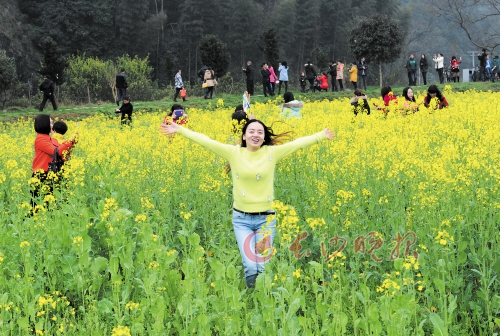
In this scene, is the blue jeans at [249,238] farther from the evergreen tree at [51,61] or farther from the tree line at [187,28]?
the tree line at [187,28]

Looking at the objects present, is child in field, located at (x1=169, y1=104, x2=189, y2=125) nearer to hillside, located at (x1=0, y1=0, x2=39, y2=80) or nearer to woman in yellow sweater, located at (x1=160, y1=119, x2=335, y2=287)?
woman in yellow sweater, located at (x1=160, y1=119, x2=335, y2=287)

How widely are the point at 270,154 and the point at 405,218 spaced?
1.37 m

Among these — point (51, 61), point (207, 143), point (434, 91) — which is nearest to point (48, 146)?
point (207, 143)

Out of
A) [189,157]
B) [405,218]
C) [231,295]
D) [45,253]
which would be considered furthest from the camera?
[189,157]

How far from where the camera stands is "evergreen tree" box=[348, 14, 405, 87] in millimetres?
33781

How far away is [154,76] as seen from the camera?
4919 centimetres

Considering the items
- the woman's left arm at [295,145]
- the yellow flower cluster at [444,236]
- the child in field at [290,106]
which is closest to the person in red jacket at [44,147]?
the woman's left arm at [295,145]

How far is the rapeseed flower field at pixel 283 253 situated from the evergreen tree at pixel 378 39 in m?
26.0

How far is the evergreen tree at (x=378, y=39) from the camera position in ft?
111

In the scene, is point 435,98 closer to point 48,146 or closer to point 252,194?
point 48,146

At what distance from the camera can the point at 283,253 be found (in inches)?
172

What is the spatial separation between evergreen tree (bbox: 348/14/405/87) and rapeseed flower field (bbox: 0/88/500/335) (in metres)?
26.0

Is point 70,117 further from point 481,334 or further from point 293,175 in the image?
point 481,334

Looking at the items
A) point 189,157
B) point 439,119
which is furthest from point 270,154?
point 439,119
